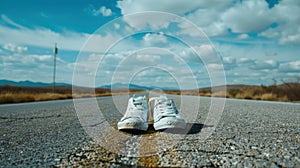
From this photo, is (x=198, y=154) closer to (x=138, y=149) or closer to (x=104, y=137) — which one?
(x=138, y=149)

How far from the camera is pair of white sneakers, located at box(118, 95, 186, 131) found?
11.1 feet

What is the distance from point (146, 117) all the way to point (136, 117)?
0.23 metres

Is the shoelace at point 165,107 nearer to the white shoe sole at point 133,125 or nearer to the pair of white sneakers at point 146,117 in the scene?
the pair of white sneakers at point 146,117

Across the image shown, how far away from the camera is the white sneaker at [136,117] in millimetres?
3379

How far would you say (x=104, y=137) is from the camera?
10.9 ft

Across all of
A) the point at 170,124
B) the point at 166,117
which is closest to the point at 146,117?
the point at 166,117

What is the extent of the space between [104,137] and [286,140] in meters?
2.23

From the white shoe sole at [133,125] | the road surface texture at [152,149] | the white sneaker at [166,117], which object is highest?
the white sneaker at [166,117]

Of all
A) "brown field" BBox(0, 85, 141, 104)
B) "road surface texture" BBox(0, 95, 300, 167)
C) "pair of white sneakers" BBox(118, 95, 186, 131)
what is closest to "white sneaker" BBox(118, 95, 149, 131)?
"pair of white sneakers" BBox(118, 95, 186, 131)

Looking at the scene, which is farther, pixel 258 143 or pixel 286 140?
pixel 286 140

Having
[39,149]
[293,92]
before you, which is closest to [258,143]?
[39,149]

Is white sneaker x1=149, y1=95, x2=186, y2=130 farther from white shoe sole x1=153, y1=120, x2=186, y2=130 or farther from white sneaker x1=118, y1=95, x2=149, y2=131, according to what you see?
white sneaker x1=118, y1=95, x2=149, y2=131

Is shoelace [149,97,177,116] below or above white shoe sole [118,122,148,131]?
above

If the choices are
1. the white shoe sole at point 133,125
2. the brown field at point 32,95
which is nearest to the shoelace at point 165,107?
the white shoe sole at point 133,125
